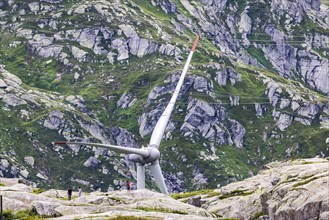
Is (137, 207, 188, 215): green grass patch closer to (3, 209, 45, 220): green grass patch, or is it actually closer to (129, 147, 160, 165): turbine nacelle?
(3, 209, 45, 220): green grass patch

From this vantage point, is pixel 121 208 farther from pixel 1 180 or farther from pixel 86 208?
pixel 1 180

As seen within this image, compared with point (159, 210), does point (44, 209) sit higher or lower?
higher

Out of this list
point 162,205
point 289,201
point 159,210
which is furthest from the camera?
point 289,201

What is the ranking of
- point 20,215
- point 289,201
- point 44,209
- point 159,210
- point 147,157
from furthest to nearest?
point 147,157 < point 289,201 < point 159,210 < point 44,209 < point 20,215

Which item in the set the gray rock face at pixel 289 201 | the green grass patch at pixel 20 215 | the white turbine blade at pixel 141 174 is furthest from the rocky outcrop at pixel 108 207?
the white turbine blade at pixel 141 174

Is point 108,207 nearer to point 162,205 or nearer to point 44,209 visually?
point 162,205

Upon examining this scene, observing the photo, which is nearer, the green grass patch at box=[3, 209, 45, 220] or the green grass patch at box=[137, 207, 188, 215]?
the green grass patch at box=[3, 209, 45, 220]

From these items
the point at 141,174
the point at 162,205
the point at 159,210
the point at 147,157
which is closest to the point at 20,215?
the point at 159,210

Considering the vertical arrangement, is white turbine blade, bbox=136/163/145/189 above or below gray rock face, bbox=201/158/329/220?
below

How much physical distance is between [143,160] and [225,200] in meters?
21.6

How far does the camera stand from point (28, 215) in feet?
317

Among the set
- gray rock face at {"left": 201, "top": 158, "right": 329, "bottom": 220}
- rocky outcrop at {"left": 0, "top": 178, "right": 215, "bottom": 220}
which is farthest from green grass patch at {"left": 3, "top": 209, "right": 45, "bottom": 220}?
gray rock face at {"left": 201, "top": 158, "right": 329, "bottom": 220}

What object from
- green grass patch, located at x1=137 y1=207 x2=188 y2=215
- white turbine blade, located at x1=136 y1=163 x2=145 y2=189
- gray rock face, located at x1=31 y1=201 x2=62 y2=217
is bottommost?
white turbine blade, located at x1=136 y1=163 x2=145 y2=189

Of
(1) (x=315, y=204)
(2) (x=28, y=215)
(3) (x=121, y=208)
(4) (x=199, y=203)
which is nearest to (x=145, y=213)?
(3) (x=121, y=208)
